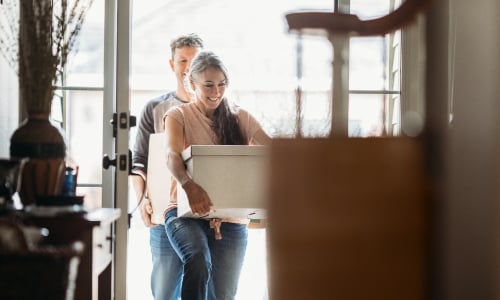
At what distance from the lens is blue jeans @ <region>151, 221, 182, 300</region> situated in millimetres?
2947

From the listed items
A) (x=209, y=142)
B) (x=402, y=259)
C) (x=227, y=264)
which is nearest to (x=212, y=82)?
(x=209, y=142)

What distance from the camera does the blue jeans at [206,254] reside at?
2.52m

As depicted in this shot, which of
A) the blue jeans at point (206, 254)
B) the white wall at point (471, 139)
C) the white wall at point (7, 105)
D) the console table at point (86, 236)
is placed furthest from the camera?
the blue jeans at point (206, 254)

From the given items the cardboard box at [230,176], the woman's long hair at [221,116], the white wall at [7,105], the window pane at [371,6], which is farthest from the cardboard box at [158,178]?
the window pane at [371,6]

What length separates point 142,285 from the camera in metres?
3.98

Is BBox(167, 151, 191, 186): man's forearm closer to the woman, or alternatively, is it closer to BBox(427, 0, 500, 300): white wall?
the woman

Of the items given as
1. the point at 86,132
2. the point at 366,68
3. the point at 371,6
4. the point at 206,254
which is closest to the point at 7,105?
the point at 86,132

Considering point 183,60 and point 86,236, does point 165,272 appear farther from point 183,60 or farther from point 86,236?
point 86,236

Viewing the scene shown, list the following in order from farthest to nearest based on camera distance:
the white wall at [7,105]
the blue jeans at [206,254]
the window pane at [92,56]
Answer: the window pane at [92,56] → the blue jeans at [206,254] → the white wall at [7,105]

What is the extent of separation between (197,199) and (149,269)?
2.06m

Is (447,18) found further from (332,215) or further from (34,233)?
(34,233)

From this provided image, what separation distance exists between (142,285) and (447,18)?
258 centimetres

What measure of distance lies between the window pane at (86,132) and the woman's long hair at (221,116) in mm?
426

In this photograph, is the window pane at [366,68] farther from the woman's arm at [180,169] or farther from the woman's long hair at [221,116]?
the woman's arm at [180,169]
